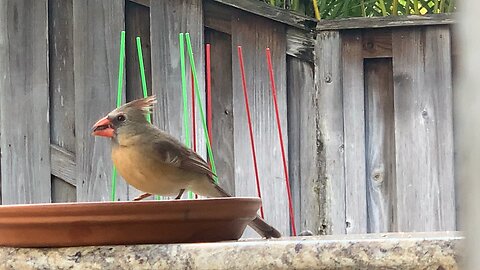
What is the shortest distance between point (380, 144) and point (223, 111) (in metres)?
0.37

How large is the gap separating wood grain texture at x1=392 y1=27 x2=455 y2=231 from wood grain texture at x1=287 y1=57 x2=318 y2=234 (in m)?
0.18

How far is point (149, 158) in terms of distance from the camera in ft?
4.01

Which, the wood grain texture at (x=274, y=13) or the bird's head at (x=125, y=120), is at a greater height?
the wood grain texture at (x=274, y=13)

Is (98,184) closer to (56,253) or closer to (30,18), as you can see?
(30,18)

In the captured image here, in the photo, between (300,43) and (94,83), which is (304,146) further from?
(94,83)

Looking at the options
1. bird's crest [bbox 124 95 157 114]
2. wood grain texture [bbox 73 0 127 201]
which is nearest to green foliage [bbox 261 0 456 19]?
wood grain texture [bbox 73 0 127 201]

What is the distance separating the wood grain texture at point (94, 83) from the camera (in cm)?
203

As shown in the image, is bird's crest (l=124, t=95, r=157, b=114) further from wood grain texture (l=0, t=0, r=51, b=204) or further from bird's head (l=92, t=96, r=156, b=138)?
wood grain texture (l=0, t=0, r=51, b=204)

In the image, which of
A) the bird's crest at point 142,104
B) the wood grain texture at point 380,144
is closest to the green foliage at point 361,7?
the wood grain texture at point 380,144

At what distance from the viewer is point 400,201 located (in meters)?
1.86

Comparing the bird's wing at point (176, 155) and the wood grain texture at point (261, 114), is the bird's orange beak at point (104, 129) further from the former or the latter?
the wood grain texture at point (261, 114)

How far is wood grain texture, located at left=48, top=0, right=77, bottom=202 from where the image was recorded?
2.06 m

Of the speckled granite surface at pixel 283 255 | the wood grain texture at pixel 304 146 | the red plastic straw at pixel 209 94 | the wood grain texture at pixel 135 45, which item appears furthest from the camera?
the wood grain texture at pixel 135 45

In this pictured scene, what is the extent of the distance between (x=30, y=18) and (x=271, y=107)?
66 centimetres
